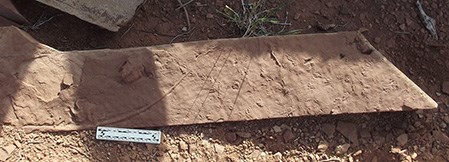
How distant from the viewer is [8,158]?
9.20 feet

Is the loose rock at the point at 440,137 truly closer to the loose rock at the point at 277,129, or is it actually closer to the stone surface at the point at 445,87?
the stone surface at the point at 445,87

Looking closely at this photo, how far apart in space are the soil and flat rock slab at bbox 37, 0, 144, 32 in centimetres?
12

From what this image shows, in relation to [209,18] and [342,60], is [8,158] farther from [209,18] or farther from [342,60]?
[342,60]

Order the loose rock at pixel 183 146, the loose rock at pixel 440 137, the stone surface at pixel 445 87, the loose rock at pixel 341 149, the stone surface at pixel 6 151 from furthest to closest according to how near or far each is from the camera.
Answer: the stone surface at pixel 445 87, the loose rock at pixel 440 137, the loose rock at pixel 341 149, the loose rock at pixel 183 146, the stone surface at pixel 6 151

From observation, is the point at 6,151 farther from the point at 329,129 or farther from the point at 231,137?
the point at 329,129

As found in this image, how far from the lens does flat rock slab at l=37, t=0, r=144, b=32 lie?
3111 mm

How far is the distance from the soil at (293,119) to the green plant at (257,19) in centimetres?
5

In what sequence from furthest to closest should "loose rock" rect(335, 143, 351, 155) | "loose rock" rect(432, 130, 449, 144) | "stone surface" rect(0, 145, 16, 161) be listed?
"loose rock" rect(432, 130, 449, 144) → "loose rock" rect(335, 143, 351, 155) → "stone surface" rect(0, 145, 16, 161)

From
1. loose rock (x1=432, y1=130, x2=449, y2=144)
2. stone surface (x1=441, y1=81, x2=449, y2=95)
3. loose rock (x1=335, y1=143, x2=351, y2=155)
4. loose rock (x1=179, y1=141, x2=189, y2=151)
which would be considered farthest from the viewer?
stone surface (x1=441, y1=81, x2=449, y2=95)

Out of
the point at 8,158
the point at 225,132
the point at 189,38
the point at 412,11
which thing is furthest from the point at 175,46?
the point at 412,11

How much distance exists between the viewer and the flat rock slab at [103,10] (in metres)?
3.11

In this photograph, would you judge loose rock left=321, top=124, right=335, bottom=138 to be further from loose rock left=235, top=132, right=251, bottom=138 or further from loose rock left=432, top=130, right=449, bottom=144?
loose rock left=432, top=130, right=449, bottom=144

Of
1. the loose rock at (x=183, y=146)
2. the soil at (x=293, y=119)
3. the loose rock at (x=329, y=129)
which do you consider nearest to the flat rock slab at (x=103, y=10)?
the soil at (x=293, y=119)

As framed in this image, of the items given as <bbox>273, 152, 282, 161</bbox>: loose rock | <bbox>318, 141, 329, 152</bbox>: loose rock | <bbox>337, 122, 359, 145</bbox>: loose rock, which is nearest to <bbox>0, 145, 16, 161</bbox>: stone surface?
<bbox>273, 152, 282, 161</bbox>: loose rock
